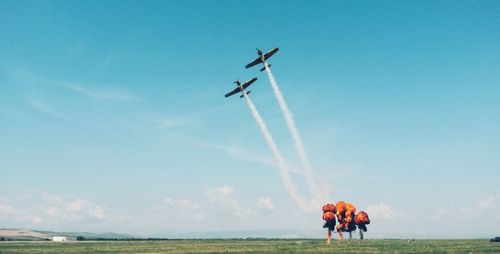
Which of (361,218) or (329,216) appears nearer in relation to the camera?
(329,216)

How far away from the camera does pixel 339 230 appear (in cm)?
13950

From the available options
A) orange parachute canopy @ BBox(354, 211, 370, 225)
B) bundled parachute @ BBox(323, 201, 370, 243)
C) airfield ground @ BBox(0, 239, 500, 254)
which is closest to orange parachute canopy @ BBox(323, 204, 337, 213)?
bundled parachute @ BBox(323, 201, 370, 243)

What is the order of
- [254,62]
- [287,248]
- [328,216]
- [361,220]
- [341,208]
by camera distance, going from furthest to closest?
[361,220], [341,208], [328,216], [254,62], [287,248]

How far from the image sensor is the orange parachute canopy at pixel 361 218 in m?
149

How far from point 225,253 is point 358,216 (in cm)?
7813

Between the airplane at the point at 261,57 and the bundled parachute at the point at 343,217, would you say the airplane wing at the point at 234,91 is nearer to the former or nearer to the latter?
the airplane at the point at 261,57

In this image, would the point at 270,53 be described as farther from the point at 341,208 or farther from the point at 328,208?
the point at 341,208

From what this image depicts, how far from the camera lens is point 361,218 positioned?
149000 millimetres

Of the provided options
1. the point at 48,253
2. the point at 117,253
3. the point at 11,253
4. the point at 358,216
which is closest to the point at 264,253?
the point at 117,253

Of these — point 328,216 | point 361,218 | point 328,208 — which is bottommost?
point 328,216

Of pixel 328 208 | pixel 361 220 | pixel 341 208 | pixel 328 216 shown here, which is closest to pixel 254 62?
pixel 328 208

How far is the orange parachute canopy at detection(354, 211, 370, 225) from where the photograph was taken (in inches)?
5861

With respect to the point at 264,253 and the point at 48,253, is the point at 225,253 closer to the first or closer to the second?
the point at 264,253

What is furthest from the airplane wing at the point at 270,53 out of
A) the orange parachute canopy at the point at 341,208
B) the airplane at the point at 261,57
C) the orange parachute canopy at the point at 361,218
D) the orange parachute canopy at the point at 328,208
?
the orange parachute canopy at the point at 361,218
